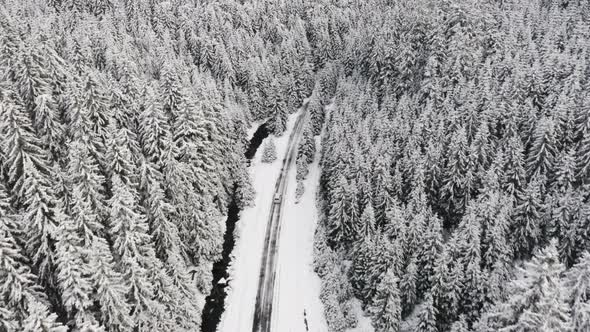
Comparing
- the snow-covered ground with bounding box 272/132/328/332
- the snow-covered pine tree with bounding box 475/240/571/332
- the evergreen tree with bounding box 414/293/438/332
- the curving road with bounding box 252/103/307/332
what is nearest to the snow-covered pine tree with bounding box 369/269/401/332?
the evergreen tree with bounding box 414/293/438/332

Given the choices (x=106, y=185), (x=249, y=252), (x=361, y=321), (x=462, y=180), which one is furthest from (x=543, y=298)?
(x=249, y=252)

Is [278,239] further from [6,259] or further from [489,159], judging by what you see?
[6,259]

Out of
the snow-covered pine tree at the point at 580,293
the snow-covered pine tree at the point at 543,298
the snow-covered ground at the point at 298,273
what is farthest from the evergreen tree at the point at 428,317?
the snow-covered pine tree at the point at 543,298

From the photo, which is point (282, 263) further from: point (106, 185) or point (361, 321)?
point (106, 185)

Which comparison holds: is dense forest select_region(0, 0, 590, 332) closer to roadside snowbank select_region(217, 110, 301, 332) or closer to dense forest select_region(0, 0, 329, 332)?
dense forest select_region(0, 0, 329, 332)

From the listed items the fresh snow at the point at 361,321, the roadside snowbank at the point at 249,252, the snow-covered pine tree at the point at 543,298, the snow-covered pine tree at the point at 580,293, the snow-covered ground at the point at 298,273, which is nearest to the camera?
the snow-covered pine tree at the point at 543,298

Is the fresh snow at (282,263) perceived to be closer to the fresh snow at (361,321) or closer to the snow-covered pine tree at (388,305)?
the fresh snow at (361,321)
